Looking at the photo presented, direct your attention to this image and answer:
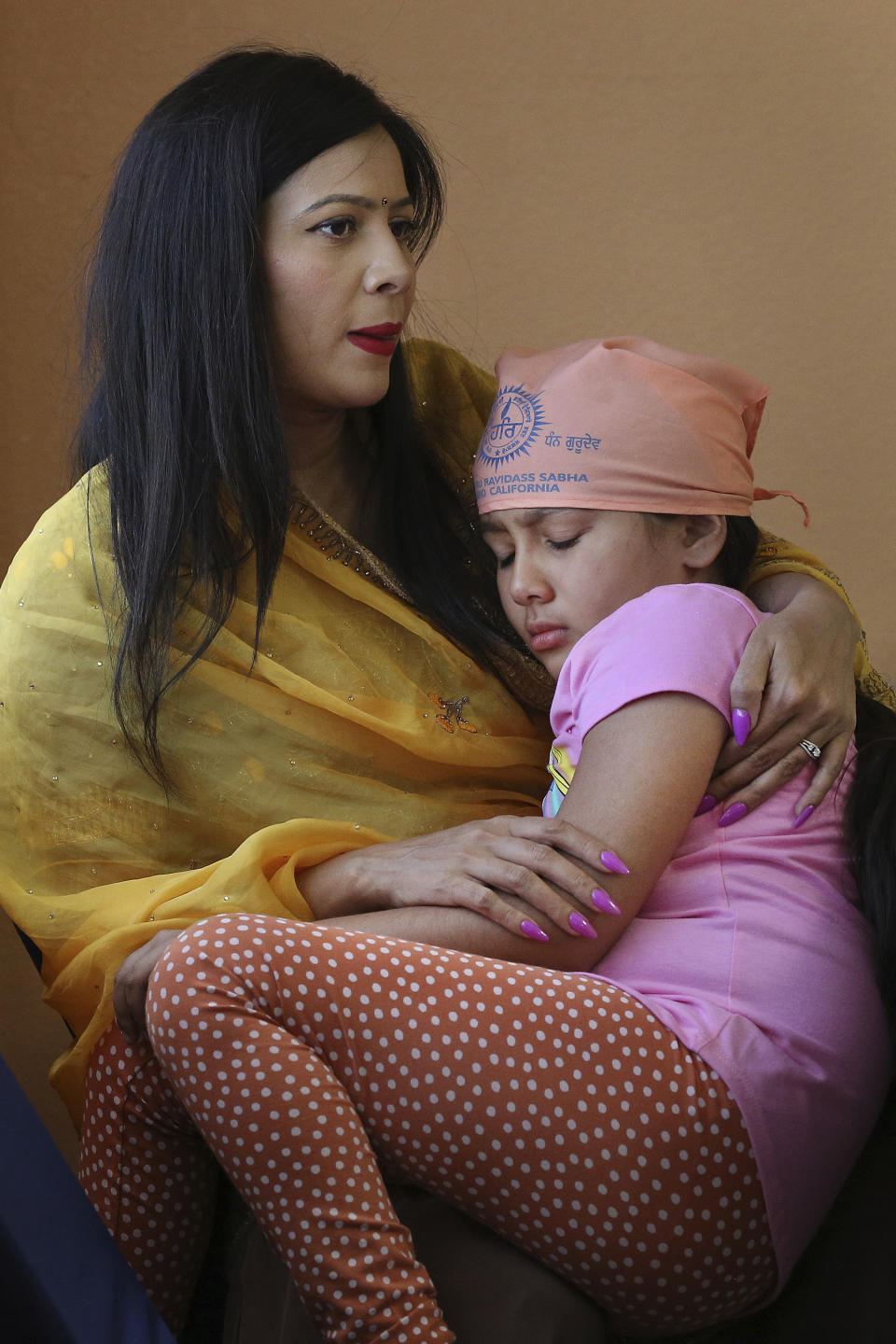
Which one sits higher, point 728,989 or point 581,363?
point 581,363

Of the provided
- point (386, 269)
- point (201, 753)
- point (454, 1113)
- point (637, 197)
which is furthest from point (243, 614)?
point (637, 197)

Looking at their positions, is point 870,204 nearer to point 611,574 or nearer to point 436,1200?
point 611,574

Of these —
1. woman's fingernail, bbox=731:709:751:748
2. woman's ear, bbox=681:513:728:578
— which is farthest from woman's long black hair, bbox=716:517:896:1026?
woman's ear, bbox=681:513:728:578

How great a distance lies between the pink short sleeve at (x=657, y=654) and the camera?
1080 mm

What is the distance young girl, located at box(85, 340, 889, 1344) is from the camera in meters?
0.90

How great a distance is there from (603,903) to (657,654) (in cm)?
21

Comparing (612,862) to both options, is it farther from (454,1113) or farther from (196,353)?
(196,353)

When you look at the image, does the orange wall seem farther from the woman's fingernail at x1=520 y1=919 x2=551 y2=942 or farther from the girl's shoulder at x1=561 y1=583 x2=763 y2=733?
the woman's fingernail at x1=520 y1=919 x2=551 y2=942

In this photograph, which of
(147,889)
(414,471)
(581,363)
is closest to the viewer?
(147,889)

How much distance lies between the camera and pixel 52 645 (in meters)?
1.33

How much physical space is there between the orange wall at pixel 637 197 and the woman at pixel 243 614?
95cm

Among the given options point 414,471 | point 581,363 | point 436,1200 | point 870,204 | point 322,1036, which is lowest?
point 436,1200

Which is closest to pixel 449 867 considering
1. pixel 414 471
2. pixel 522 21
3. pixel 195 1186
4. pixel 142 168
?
pixel 195 1186

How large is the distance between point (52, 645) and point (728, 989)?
736 mm
